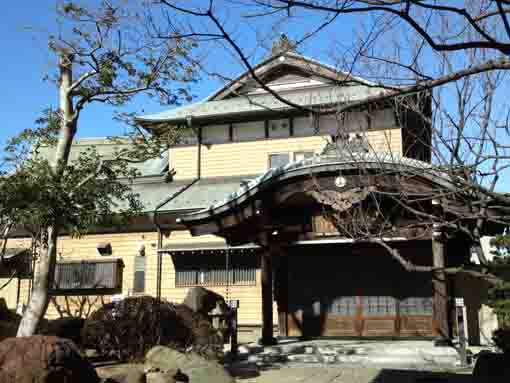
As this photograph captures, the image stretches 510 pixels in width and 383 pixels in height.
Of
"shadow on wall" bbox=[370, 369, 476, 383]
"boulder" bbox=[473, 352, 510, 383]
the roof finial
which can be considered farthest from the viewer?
"shadow on wall" bbox=[370, 369, 476, 383]

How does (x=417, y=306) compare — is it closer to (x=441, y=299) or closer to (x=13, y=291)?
(x=441, y=299)

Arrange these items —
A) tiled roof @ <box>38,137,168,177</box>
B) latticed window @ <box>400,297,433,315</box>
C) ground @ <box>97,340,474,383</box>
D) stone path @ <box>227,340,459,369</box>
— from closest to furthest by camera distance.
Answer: ground @ <box>97,340,474,383</box>, stone path @ <box>227,340,459,369</box>, latticed window @ <box>400,297,433,315</box>, tiled roof @ <box>38,137,168,177</box>

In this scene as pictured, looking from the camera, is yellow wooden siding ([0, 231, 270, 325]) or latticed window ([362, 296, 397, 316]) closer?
latticed window ([362, 296, 397, 316])

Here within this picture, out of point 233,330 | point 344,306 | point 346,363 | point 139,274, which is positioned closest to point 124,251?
point 139,274

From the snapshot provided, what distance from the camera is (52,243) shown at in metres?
10.3

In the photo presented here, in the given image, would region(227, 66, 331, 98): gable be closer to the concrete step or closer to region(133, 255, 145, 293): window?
region(133, 255, 145, 293): window

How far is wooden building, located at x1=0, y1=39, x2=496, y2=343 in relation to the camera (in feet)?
38.5

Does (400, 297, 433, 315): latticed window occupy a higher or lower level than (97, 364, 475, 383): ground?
higher

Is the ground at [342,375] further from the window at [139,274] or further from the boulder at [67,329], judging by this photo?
the window at [139,274]

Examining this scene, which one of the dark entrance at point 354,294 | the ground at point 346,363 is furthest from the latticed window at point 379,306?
the ground at point 346,363

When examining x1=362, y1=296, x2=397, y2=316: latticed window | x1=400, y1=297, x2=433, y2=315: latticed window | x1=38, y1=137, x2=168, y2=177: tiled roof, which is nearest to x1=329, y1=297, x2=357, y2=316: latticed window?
x1=362, y1=296, x2=397, y2=316: latticed window

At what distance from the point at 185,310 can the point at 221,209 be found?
2535mm

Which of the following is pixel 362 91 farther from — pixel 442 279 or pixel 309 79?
pixel 442 279

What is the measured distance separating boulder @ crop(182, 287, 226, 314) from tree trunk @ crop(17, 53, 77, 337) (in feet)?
14.0
